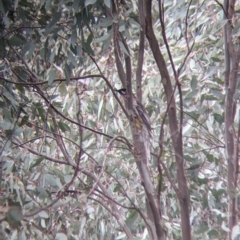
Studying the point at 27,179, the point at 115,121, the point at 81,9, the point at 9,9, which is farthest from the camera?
the point at 115,121

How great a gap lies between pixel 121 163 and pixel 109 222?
0.32 m

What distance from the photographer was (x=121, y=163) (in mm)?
2311

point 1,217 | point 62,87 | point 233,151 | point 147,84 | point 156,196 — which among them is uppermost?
point 147,84

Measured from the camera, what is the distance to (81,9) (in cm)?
142

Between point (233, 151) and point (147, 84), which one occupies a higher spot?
point (147, 84)

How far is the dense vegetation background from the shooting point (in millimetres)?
1268

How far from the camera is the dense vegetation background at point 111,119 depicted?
1268 millimetres

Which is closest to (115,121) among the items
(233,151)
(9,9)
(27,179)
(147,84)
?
(147,84)

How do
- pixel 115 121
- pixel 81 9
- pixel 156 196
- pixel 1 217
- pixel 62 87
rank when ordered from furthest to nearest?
pixel 115 121, pixel 62 87, pixel 81 9, pixel 156 196, pixel 1 217

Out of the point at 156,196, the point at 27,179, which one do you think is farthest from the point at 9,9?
the point at 156,196

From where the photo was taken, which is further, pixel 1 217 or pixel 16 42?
pixel 16 42

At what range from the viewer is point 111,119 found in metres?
2.18

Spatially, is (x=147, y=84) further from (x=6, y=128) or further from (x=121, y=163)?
(x=6, y=128)

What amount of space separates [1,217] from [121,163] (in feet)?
4.99
